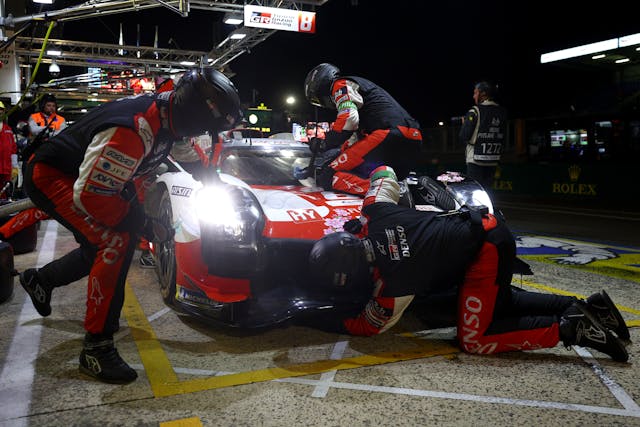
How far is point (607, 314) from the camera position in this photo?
3.22 meters

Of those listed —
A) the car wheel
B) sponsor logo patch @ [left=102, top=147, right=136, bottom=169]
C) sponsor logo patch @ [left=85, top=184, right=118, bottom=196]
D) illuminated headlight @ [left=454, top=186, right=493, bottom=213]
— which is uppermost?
sponsor logo patch @ [left=102, top=147, right=136, bottom=169]

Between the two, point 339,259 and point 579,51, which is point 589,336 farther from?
point 579,51

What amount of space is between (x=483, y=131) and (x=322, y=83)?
208cm

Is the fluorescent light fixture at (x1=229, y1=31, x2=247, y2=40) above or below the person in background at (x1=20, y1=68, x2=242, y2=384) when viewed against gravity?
above

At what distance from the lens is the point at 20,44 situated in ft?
59.1

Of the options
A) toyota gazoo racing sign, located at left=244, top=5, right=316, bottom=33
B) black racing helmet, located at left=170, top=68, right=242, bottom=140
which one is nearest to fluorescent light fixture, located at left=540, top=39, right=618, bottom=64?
toyota gazoo racing sign, located at left=244, top=5, right=316, bottom=33

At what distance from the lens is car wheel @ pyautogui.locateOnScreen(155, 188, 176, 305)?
3.57 meters

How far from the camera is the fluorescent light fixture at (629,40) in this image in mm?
15953

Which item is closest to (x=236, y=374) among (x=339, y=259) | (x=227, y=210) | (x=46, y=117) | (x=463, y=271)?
(x=339, y=259)

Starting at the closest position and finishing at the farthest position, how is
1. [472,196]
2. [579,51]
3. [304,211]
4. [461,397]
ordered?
1. [461,397]
2. [304,211]
3. [472,196]
4. [579,51]

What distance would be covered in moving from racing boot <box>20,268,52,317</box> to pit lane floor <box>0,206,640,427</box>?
0.16m

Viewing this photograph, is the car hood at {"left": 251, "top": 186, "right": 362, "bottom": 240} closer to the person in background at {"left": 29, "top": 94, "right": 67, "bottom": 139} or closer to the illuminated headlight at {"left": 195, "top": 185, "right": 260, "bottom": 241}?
the illuminated headlight at {"left": 195, "top": 185, "right": 260, "bottom": 241}

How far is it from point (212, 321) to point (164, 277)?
87 centimetres

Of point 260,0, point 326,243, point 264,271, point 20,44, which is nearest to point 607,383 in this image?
point 326,243
